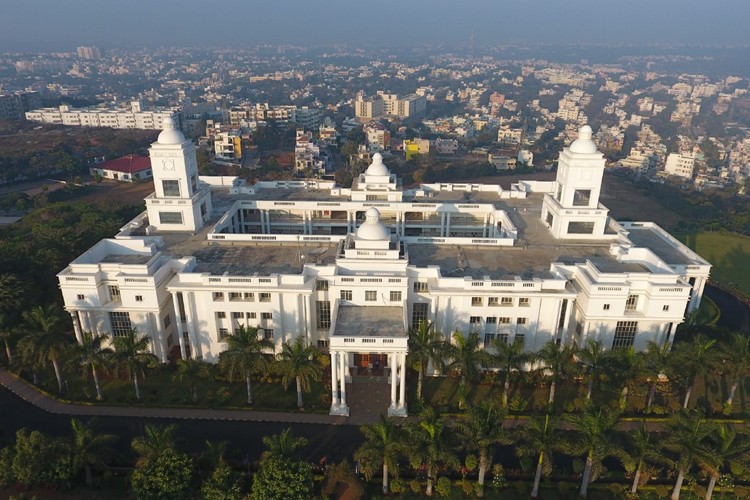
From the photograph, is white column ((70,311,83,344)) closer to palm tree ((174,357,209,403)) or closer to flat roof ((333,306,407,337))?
palm tree ((174,357,209,403))

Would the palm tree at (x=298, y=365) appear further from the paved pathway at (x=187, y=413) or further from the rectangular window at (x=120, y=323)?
the rectangular window at (x=120, y=323)

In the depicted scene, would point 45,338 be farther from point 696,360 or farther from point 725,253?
point 725,253

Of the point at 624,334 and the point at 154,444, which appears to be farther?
the point at 624,334

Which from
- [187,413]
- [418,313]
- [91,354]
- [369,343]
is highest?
[369,343]

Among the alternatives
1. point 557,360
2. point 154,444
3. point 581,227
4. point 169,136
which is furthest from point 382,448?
point 169,136

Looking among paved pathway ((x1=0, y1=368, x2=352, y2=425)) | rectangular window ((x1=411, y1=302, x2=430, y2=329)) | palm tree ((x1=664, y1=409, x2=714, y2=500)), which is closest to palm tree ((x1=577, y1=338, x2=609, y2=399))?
palm tree ((x1=664, y1=409, x2=714, y2=500))

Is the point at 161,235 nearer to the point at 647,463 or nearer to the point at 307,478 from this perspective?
the point at 307,478
